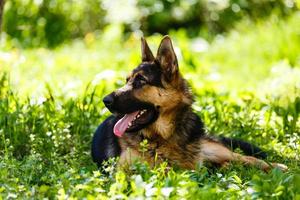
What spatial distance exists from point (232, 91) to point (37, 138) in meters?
3.53

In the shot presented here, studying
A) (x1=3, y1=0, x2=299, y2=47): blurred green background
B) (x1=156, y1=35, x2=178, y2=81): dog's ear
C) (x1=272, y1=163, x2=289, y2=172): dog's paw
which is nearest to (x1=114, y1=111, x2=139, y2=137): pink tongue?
(x1=156, y1=35, x2=178, y2=81): dog's ear

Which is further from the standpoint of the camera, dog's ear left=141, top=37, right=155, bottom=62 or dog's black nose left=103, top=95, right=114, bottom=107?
dog's ear left=141, top=37, right=155, bottom=62

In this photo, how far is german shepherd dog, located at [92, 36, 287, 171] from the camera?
6.63 meters

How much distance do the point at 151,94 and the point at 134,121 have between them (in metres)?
0.27

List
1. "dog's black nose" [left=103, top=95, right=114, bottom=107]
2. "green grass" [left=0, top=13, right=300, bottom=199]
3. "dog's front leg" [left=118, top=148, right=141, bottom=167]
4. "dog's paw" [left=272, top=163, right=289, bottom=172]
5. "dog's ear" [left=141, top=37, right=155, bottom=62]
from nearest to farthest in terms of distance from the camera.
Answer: "green grass" [left=0, top=13, right=300, bottom=199] → "dog's front leg" [left=118, top=148, right=141, bottom=167] → "dog's black nose" [left=103, top=95, right=114, bottom=107] → "dog's paw" [left=272, top=163, right=289, bottom=172] → "dog's ear" [left=141, top=37, right=155, bottom=62]

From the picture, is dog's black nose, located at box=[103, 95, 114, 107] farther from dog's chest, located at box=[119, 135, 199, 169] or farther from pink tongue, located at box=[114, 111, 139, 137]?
dog's chest, located at box=[119, 135, 199, 169]

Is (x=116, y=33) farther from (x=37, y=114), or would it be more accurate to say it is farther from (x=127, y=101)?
(x=127, y=101)

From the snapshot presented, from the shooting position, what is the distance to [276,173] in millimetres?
5574

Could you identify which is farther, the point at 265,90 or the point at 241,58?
the point at 241,58

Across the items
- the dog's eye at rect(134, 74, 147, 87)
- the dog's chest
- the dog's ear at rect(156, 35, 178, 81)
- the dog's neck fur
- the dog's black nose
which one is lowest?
the dog's chest

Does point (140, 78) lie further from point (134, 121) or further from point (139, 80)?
point (134, 121)

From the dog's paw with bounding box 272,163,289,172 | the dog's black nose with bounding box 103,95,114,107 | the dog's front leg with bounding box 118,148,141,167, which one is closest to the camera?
the dog's front leg with bounding box 118,148,141,167

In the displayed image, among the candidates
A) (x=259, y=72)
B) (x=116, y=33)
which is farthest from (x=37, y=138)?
(x=116, y=33)

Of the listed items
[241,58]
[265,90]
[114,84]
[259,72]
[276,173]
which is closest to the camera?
[276,173]
